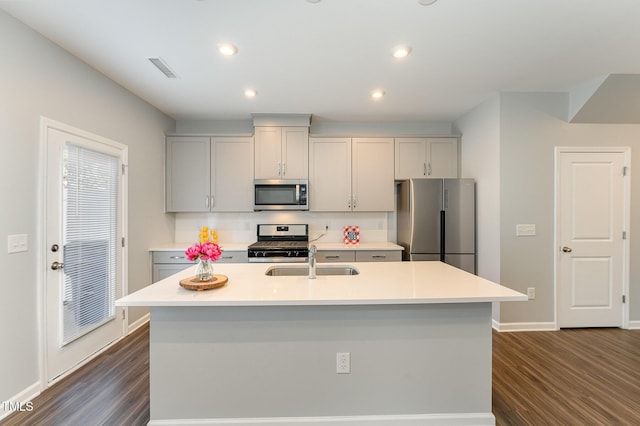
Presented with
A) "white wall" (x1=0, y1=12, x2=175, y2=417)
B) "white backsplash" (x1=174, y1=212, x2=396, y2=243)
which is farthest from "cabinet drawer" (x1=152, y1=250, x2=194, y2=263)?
"white wall" (x1=0, y1=12, x2=175, y2=417)

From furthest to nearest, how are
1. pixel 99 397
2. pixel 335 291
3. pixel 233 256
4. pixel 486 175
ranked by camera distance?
1. pixel 233 256
2. pixel 486 175
3. pixel 99 397
4. pixel 335 291

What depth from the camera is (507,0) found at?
1.77 m

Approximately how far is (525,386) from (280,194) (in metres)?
3.15

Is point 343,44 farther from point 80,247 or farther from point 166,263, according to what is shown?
point 166,263

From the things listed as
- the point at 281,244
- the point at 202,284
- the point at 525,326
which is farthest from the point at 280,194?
the point at 525,326

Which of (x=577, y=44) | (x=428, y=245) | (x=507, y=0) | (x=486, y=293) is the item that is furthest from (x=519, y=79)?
(x=486, y=293)

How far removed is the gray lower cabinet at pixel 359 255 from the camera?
3730mm

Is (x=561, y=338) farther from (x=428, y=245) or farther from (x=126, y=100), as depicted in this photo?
(x=126, y=100)

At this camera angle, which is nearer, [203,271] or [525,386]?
[203,271]

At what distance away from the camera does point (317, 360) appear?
1775 millimetres

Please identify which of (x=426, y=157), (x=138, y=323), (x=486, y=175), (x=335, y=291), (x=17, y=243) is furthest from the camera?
(x=426, y=157)

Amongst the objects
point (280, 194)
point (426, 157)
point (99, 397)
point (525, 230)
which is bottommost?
point (99, 397)

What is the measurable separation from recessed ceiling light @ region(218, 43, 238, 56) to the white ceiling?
5 cm

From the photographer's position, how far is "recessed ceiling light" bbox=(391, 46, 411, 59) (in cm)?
229
